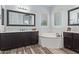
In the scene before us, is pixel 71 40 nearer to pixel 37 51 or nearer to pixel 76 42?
pixel 76 42

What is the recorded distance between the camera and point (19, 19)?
5.83 ft

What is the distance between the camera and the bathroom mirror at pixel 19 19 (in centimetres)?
175

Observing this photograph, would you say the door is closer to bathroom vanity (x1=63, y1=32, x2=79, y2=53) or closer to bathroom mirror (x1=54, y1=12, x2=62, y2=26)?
bathroom vanity (x1=63, y1=32, x2=79, y2=53)

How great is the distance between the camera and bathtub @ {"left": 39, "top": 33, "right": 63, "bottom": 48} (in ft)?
5.88

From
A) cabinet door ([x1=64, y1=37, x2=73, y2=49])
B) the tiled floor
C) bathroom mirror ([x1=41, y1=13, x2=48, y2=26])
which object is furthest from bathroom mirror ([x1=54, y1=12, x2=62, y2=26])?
the tiled floor

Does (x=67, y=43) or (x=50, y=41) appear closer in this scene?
(x=67, y=43)

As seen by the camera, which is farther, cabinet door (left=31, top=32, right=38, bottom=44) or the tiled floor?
cabinet door (left=31, top=32, right=38, bottom=44)

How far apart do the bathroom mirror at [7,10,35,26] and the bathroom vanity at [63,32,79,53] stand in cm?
57

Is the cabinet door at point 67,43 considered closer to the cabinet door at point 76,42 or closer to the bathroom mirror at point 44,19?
the cabinet door at point 76,42

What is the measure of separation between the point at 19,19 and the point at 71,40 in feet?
2.98

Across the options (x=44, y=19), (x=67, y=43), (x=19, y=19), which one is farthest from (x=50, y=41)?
(x=19, y=19)

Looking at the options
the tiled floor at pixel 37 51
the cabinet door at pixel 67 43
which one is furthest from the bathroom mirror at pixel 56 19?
the tiled floor at pixel 37 51

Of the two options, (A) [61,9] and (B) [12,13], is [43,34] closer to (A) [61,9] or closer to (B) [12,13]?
(A) [61,9]
